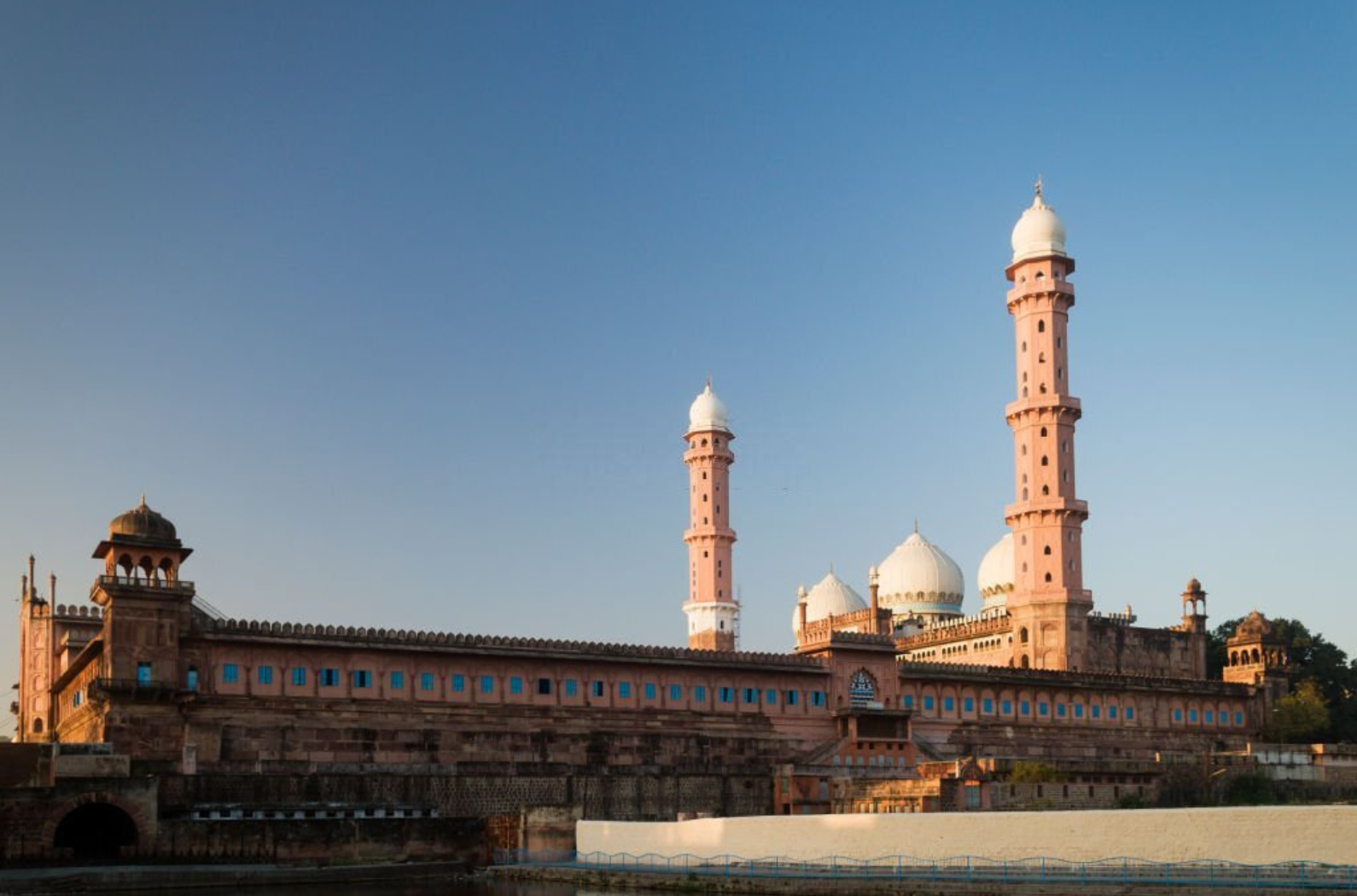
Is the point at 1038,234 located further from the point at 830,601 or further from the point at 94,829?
the point at 94,829

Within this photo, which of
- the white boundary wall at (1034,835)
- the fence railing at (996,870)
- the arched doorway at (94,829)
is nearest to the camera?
the fence railing at (996,870)

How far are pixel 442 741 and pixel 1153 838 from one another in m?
28.7

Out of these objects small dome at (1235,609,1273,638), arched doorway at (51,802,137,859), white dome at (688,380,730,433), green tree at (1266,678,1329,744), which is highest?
white dome at (688,380,730,433)

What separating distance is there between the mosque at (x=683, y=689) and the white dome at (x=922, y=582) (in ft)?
18.0

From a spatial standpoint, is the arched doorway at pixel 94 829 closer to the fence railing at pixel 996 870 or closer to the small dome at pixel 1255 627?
the fence railing at pixel 996 870

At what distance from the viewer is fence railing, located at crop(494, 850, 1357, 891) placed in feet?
115

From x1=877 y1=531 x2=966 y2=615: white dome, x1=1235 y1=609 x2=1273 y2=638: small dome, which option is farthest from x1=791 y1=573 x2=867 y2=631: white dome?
x1=1235 y1=609 x2=1273 y2=638: small dome

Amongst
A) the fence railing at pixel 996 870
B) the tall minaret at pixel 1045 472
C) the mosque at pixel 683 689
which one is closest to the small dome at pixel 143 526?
the mosque at pixel 683 689

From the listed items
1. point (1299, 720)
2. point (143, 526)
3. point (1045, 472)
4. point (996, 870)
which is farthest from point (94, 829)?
point (1299, 720)

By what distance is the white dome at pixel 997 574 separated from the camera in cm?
10000

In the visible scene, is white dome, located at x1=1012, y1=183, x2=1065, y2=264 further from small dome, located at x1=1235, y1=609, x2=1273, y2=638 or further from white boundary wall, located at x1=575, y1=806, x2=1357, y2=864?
white boundary wall, located at x1=575, y1=806, x2=1357, y2=864

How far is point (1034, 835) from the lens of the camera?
40.2 meters

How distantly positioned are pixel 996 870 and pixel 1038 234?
172 feet

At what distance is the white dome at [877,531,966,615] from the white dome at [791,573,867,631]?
2063 mm
